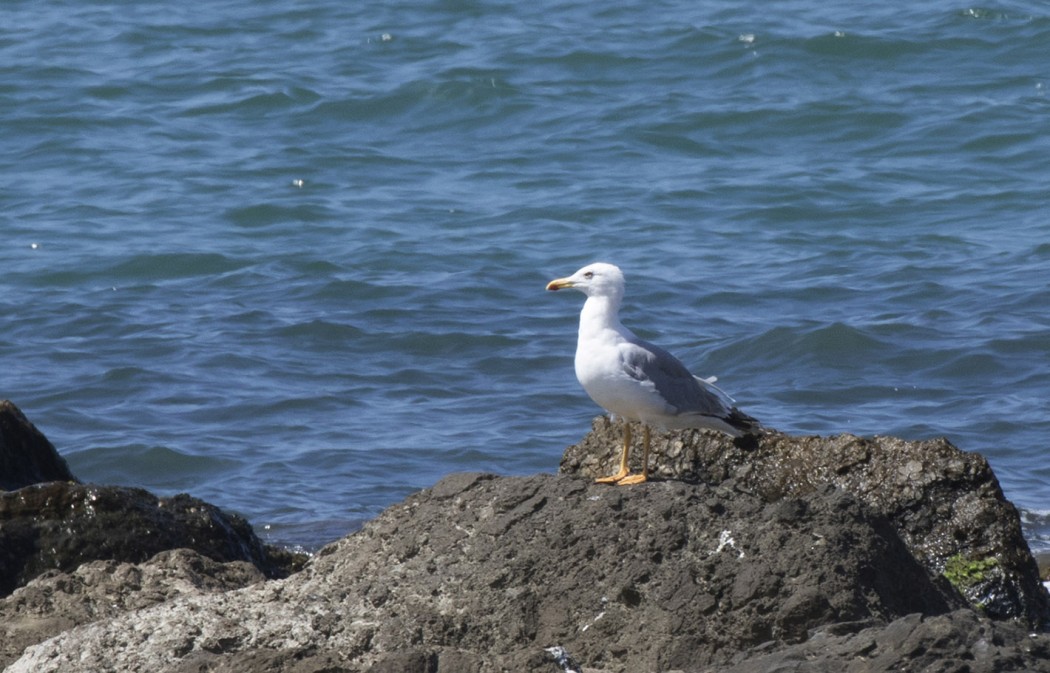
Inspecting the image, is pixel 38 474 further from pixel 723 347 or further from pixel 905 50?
pixel 905 50

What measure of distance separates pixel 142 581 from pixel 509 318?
7.54 metres

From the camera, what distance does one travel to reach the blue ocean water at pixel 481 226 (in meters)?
10.6

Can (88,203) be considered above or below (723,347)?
above

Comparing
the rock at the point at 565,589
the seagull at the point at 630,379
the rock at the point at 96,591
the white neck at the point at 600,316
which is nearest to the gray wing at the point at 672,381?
the seagull at the point at 630,379

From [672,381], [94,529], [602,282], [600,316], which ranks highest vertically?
[602,282]

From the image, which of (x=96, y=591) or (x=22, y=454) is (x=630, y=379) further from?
(x=22, y=454)

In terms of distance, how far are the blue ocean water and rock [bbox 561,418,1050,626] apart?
2460 millimetres

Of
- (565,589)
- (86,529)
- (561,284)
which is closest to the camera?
(565,589)

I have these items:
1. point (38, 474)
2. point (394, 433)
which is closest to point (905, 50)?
point (394, 433)

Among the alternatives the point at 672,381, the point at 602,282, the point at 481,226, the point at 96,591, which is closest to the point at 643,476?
the point at 672,381

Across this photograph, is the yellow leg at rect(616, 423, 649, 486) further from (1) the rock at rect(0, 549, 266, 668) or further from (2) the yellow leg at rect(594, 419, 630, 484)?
(1) the rock at rect(0, 549, 266, 668)

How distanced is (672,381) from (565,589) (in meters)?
1.27

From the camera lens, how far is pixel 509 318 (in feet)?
41.5

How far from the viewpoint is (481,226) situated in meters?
15.1
